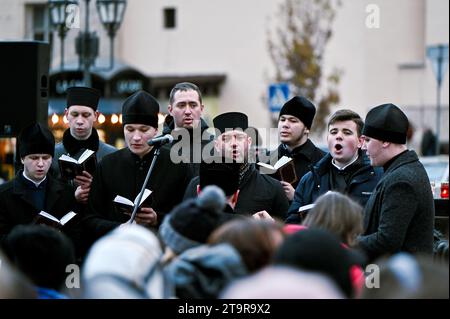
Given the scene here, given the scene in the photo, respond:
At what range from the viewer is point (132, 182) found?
28.5ft

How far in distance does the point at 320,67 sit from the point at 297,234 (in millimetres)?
27355

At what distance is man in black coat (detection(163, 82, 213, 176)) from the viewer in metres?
9.09

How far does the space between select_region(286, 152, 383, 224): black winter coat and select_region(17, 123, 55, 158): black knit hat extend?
1931 millimetres

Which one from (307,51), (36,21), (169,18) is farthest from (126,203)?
(36,21)

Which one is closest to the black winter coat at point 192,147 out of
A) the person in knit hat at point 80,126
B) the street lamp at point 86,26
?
the person in knit hat at point 80,126

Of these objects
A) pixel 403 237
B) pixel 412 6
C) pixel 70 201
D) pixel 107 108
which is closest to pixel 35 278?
pixel 403 237

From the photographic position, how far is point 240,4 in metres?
35.4

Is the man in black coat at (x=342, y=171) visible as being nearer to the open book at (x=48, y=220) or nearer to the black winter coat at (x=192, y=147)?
the black winter coat at (x=192, y=147)

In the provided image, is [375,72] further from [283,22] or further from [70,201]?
[70,201]

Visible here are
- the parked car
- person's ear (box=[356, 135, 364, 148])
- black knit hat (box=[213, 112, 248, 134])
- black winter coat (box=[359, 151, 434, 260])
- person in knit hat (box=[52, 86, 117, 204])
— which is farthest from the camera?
the parked car

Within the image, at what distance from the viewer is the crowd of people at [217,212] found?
4262mm

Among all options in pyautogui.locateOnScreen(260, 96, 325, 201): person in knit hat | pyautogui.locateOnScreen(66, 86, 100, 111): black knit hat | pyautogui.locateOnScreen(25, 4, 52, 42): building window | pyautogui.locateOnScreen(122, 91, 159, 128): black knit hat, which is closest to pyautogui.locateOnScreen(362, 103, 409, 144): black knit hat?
pyautogui.locateOnScreen(260, 96, 325, 201): person in knit hat

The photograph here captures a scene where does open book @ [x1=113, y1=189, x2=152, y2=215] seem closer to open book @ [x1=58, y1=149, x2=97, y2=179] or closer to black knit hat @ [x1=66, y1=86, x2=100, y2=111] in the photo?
open book @ [x1=58, y1=149, x2=97, y2=179]

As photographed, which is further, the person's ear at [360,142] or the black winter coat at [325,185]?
the person's ear at [360,142]
